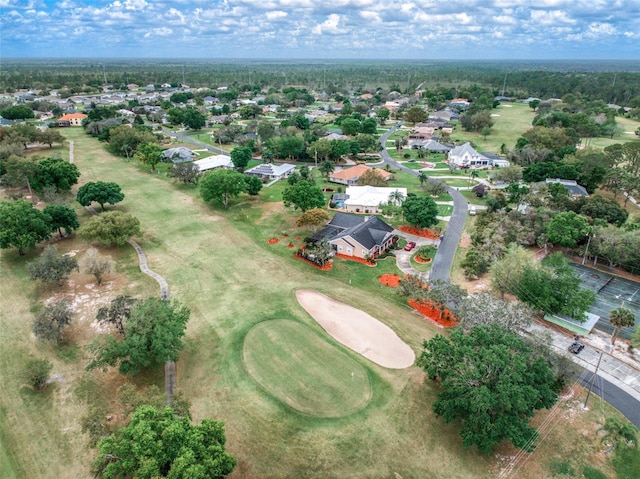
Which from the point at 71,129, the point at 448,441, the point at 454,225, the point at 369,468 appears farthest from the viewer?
the point at 71,129

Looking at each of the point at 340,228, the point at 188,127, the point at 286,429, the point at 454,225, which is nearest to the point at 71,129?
the point at 188,127

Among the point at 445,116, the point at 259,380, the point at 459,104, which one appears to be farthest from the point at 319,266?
the point at 459,104

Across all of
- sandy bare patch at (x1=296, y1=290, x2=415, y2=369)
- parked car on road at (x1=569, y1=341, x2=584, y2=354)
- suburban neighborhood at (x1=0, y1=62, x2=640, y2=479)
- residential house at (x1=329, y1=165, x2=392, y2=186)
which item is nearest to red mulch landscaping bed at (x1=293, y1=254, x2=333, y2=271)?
suburban neighborhood at (x1=0, y1=62, x2=640, y2=479)

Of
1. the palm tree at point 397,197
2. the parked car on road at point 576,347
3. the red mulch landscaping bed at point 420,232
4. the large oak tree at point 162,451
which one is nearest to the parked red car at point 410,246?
the red mulch landscaping bed at point 420,232

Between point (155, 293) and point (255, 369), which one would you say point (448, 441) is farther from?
point (155, 293)

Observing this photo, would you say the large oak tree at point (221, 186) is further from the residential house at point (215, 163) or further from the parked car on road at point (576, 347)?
the parked car on road at point (576, 347)

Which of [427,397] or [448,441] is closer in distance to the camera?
[448,441]

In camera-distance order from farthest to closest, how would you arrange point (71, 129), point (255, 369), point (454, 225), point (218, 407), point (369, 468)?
point (71, 129)
point (454, 225)
point (255, 369)
point (218, 407)
point (369, 468)

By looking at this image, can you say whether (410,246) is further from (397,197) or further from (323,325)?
(323,325)
